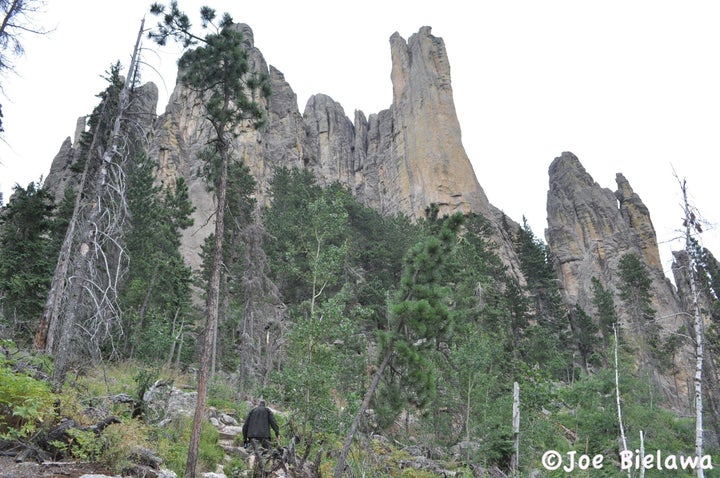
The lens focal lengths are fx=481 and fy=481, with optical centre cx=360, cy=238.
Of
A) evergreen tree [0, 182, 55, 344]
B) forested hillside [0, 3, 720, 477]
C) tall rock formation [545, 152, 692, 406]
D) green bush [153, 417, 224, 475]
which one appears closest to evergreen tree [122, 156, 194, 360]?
forested hillside [0, 3, 720, 477]

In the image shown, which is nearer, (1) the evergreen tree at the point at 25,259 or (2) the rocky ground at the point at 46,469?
(2) the rocky ground at the point at 46,469

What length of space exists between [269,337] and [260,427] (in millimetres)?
13576

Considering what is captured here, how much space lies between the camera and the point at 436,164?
6097cm

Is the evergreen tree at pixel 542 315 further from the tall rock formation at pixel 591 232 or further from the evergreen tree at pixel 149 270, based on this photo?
the evergreen tree at pixel 149 270

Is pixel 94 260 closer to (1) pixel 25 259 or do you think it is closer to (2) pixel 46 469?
(2) pixel 46 469

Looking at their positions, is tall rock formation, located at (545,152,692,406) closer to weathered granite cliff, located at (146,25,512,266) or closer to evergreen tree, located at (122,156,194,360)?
weathered granite cliff, located at (146,25,512,266)

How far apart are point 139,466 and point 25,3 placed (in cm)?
1116

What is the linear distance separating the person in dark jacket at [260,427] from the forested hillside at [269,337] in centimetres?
74

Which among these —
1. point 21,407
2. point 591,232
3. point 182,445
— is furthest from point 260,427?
point 591,232

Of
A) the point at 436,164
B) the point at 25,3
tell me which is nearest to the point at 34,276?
the point at 25,3

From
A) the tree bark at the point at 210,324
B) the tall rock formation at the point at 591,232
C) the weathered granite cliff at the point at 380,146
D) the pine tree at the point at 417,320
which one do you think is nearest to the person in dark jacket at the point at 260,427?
the tree bark at the point at 210,324

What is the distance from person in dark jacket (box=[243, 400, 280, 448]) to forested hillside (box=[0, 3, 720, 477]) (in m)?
0.74

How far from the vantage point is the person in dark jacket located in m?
10.2

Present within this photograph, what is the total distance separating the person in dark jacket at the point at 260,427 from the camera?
10.2 metres
